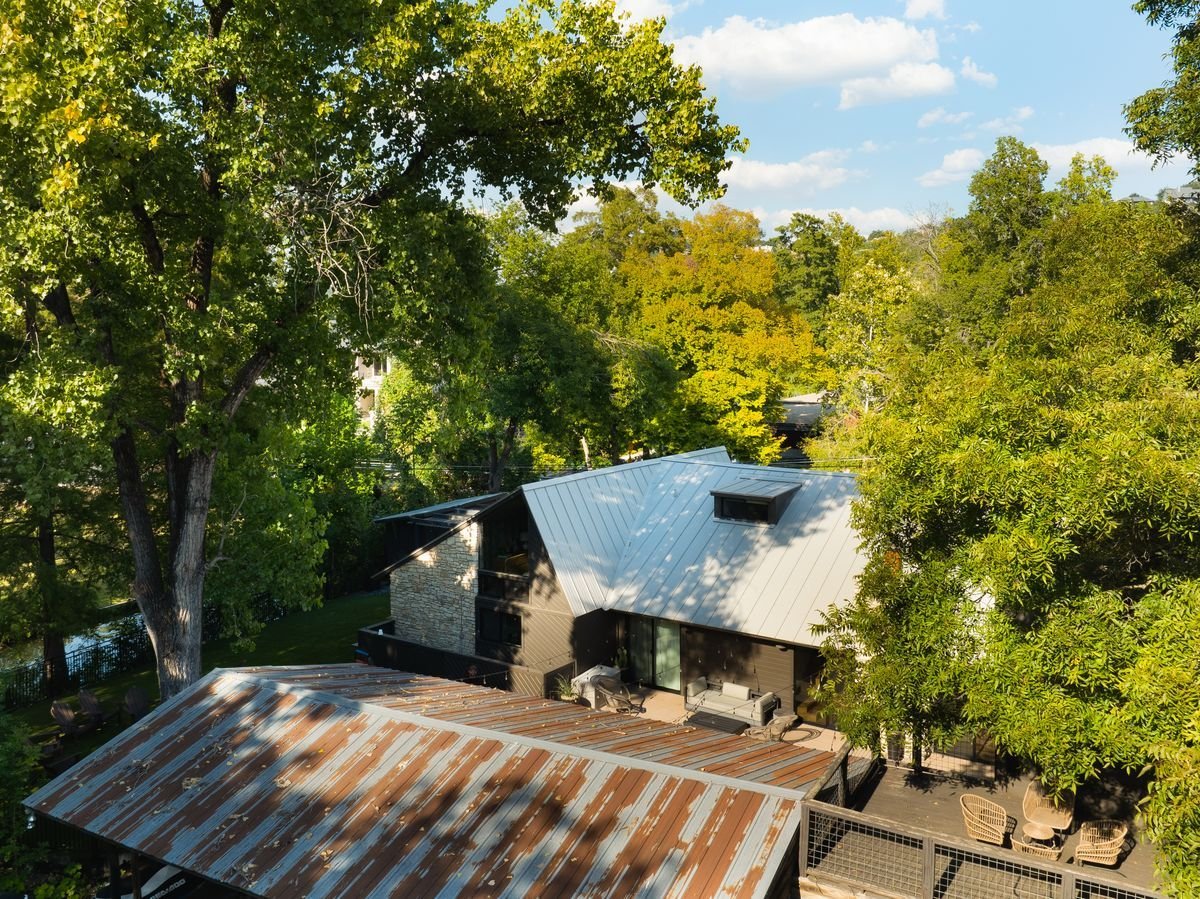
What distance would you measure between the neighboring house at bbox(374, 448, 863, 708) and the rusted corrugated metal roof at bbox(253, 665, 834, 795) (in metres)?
6.28

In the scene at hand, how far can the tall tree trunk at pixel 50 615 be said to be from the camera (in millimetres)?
19344

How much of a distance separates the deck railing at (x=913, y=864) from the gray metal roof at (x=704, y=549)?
7908 millimetres

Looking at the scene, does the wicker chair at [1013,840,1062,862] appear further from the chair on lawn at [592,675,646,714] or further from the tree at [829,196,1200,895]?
the chair on lawn at [592,675,646,714]

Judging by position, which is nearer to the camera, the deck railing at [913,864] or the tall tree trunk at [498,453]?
the deck railing at [913,864]

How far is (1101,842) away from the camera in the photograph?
1100 centimetres

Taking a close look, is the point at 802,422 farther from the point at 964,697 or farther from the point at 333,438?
the point at 964,697

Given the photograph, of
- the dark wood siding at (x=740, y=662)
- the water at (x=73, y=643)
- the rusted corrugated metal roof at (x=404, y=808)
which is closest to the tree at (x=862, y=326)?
the dark wood siding at (x=740, y=662)

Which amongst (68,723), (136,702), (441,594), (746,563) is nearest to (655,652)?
(746,563)

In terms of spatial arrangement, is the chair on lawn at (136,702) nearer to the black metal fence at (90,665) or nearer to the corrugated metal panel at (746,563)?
the black metal fence at (90,665)

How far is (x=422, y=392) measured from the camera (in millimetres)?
34062

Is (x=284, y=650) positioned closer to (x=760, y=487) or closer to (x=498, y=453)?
(x=498, y=453)

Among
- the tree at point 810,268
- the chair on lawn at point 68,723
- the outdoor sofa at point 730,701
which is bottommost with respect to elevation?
the outdoor sofa at point 730,701

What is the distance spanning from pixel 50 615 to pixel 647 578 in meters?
14.5

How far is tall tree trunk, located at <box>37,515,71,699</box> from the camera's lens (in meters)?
19.3
